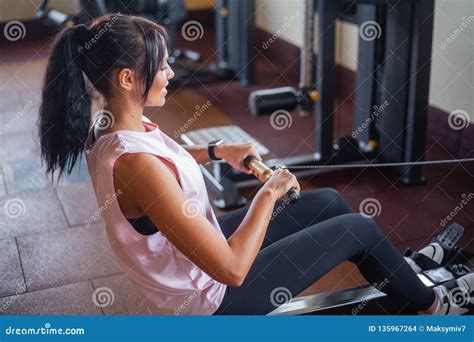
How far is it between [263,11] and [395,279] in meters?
2.89

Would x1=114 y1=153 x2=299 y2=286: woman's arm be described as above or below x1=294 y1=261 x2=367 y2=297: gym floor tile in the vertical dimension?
above

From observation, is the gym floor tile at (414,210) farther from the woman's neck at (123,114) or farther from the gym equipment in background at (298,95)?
the woman's neck at (123,114)

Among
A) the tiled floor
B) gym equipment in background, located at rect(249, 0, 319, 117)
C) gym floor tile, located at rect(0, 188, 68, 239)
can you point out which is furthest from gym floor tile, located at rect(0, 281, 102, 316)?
gym equipment in background, located at rect(249, 0, 319, 117)

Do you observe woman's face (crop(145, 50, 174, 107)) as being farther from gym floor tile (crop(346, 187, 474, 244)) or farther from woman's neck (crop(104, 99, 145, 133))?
gym floor tile (crop(346, 187, 474, 244))

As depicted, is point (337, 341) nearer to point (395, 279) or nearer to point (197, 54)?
point (395, 279)

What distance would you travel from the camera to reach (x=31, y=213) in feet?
7.80

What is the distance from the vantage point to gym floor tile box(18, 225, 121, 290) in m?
1.97

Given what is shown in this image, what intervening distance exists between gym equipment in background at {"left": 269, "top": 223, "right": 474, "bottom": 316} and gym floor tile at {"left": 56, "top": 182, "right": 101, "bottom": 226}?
82 centimetres

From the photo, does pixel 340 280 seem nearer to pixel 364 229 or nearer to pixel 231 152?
pixel 364 229

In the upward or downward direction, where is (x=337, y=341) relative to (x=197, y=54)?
upward

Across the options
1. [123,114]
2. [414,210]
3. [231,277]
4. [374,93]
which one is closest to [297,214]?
[231,277]

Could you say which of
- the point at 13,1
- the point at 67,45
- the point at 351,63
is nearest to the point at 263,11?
the point at 351,63

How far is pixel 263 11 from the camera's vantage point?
4.23 metres

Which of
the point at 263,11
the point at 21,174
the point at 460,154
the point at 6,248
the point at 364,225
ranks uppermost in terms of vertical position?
the point at 460,154
